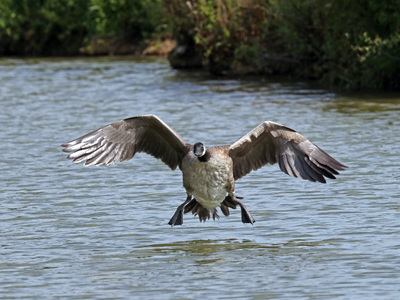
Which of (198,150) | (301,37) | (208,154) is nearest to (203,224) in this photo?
(208,154)

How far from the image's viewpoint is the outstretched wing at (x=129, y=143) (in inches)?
352

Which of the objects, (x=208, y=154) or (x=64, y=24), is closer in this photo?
(x=208, y=154)

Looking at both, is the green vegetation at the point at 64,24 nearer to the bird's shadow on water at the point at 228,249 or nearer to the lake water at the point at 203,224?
the lake water at the point at 203,224

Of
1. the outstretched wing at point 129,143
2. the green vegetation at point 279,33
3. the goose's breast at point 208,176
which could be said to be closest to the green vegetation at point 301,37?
the green vegetation at point 279,33

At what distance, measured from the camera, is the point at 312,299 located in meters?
6.78

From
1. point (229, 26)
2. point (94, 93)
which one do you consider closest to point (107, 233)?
point (94, 93)

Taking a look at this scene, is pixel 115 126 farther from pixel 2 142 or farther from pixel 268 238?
pixel 2 142

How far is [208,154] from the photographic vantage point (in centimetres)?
884

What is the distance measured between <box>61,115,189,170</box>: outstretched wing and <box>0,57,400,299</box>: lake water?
0.77 metres

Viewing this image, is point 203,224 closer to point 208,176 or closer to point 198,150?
point 208,176

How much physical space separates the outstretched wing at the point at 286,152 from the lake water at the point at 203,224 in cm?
61

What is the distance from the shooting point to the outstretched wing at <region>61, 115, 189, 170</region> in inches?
352

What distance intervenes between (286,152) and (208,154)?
883 mm

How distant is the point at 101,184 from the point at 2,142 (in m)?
4.39
